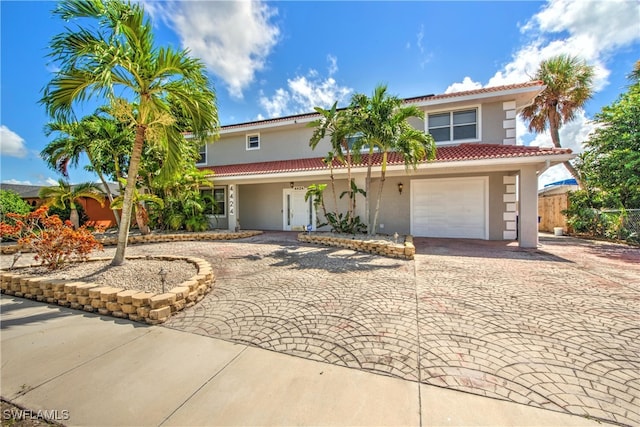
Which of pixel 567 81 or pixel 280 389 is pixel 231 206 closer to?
pixel 280 389

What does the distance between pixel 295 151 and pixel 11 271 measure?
1168cm

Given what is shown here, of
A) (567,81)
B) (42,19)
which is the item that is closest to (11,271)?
(42,19)

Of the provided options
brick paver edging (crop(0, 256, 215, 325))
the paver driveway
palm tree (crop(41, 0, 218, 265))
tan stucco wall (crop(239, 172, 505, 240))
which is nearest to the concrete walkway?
the paver driveway

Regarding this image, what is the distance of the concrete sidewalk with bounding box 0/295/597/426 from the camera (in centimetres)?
197

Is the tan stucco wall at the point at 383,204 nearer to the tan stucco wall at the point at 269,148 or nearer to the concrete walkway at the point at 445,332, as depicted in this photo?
the tan stucco wall at the point at 269,148

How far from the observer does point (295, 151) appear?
1495cm

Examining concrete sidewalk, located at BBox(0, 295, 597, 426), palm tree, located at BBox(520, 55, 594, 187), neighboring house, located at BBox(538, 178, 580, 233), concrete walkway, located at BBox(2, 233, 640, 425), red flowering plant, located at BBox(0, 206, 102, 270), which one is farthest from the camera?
palm tree, located at BBox(520, 55, 594, 187)

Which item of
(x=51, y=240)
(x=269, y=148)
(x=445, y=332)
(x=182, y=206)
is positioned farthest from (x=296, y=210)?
(x=445, y=332)

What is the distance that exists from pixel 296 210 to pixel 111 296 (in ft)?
35.0

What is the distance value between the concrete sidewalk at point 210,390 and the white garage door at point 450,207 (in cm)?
1073

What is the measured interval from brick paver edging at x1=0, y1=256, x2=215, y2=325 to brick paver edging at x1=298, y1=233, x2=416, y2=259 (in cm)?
493

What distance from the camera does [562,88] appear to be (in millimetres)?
16516

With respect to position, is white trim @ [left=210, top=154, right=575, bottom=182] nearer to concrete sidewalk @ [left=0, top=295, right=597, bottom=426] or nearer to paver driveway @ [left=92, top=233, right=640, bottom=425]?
paver driveway @ [left=92, top=233, right=640, bottom=425]

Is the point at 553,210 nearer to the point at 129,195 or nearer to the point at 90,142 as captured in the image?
the point at 129,195
